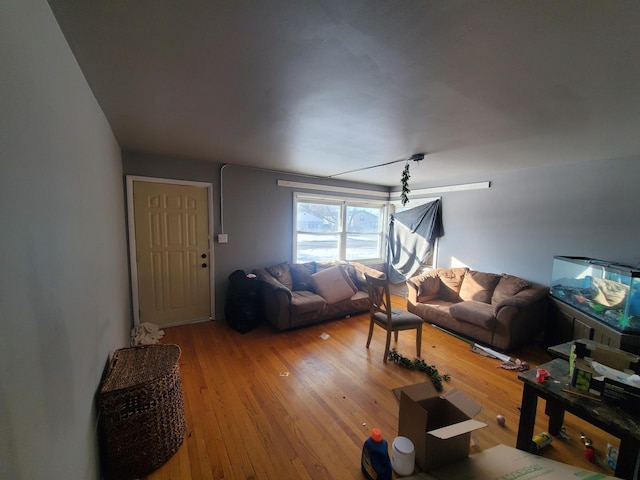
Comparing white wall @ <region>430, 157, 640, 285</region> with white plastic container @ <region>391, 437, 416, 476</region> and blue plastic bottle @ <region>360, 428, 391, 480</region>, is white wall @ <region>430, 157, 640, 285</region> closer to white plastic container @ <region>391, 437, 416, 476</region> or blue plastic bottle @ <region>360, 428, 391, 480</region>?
→ white plastic container @ <region>391, 437, 416, 476</region>

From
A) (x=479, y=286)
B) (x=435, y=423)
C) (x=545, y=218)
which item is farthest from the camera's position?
(x=479, y=286)

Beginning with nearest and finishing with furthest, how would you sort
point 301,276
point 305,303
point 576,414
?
point 576,414
point 305,303
point 301,276

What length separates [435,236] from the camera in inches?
180

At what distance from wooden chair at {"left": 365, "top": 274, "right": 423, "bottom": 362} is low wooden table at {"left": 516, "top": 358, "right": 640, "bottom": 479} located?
48.0 inches

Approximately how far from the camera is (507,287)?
→ 11.1ft

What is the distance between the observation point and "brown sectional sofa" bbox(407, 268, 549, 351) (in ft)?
9.66

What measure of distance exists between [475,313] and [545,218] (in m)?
1.60

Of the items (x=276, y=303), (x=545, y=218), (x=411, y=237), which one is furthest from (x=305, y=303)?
(x=545, y=218)

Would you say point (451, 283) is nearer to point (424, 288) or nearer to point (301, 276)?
point (424, 288)

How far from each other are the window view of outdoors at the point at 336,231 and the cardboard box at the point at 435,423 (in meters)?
3.11

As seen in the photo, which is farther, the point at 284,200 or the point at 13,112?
the point at 284,200

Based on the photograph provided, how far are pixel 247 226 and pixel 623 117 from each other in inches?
156

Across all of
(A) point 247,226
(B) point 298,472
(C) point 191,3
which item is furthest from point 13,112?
(A) point 247,226

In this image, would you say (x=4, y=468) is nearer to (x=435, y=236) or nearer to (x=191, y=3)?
(x=191, y=3)
